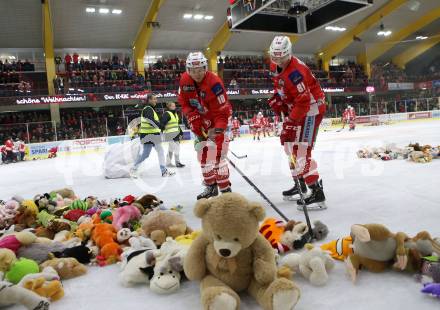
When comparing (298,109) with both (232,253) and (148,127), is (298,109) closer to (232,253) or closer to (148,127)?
(232,253)

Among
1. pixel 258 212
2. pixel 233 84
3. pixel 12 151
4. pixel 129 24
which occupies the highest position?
pixel 129 24

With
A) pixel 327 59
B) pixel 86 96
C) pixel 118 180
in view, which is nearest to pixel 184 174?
pixel 118 180

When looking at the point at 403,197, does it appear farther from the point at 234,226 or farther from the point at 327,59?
the point at 327,59

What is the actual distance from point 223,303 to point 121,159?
543 cm

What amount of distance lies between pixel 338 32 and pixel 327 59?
2745 mm

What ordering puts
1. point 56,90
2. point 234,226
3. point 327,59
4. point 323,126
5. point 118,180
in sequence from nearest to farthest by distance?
point 234,226, point 118,180, point 56,90, point 323,126, point 327,59

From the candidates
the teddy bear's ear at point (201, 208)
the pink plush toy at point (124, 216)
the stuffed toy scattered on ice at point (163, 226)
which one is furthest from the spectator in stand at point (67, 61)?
the teddy bear's ear at point (201, 208)

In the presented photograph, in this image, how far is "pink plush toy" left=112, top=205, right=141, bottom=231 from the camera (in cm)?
265

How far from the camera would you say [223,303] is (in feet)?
4.55

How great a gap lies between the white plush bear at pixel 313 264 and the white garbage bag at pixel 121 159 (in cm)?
491

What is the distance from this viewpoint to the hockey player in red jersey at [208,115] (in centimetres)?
358

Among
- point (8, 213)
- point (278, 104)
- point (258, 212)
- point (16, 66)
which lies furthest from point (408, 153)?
point (16, 66)

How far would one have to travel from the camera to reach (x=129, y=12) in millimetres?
20703

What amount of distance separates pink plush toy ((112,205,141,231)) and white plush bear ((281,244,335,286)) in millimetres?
1293
